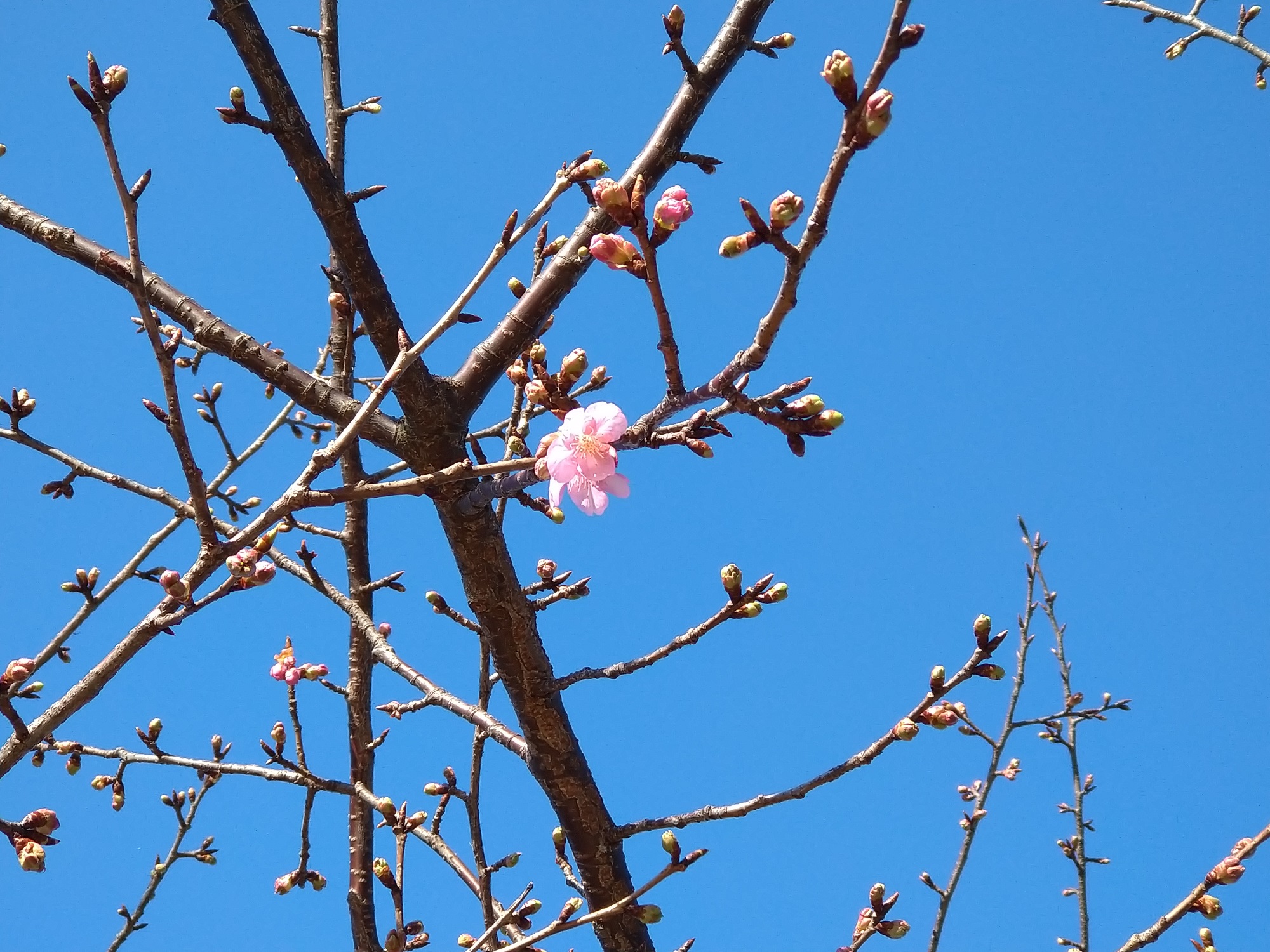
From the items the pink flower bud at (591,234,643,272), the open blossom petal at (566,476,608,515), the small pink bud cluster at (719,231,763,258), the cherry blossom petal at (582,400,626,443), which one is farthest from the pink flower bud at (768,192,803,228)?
the open blossom petal at (566,476,608,515)

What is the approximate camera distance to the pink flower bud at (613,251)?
5.45 feet

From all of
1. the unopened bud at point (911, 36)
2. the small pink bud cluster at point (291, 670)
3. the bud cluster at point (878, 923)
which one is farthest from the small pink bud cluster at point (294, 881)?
the unopened bud at point (911, 36)

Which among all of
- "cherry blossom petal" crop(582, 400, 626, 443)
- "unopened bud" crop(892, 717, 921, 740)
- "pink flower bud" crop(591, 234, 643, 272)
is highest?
"pink flower bud" crop(591, 234, 643, 272)

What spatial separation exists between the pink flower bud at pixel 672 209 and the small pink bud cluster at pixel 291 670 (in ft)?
8.75

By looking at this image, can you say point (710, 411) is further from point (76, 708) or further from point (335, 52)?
point (335, 52)

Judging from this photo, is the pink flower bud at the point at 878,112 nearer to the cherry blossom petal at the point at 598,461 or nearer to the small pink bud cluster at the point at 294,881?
the cherry blossom petal at the point at 598,461

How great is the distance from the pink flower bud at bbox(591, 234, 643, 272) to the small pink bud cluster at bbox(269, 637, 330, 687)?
2.63 metres

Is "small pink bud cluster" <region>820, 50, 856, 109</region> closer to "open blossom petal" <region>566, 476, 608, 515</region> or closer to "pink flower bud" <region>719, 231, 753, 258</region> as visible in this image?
"pink flower bud" <region>719, 231, 753, 258</region>

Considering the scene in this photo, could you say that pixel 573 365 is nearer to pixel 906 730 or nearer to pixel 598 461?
pixel 598 461

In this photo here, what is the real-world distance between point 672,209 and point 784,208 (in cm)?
34

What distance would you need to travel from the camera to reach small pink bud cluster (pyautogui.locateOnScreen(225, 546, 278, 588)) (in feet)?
6.81

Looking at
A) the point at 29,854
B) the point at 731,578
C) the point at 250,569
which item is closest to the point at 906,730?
the point at 731,578

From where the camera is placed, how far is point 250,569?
2.10 metres

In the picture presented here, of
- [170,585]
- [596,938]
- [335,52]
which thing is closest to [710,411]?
[170,585]
